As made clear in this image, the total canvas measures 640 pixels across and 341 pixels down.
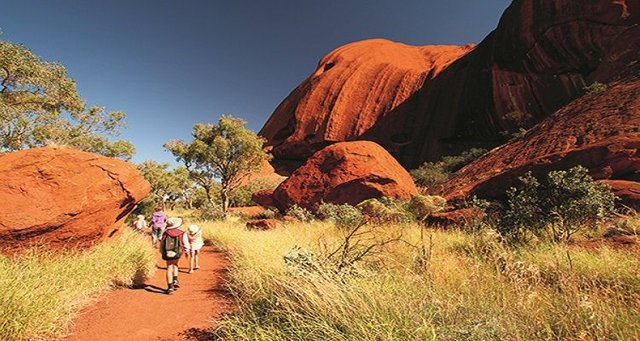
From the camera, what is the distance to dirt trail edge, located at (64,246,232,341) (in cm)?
448

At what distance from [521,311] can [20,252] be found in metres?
7.42

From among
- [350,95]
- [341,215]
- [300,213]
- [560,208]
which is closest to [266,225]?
[300,213]

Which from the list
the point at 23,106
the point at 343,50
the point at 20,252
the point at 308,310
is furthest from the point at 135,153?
the point at 343,50

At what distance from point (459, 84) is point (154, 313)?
40.5 m

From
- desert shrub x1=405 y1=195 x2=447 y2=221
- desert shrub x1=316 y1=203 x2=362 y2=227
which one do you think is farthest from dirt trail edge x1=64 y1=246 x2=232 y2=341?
desert shrub x1=405 y1=195 x2=447 y2=221

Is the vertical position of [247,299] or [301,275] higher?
[301,275]

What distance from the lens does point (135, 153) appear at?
29.5 metres

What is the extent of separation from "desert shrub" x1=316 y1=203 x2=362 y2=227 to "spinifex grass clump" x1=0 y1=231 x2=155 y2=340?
19.9ft

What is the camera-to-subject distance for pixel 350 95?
156 feet

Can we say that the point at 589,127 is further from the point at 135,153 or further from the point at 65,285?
the point at 135,153

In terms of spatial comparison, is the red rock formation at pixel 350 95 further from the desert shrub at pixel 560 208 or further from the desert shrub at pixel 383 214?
the desert shrub at pixel 560 208

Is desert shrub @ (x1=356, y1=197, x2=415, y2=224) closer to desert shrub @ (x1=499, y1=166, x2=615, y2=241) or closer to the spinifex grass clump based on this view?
desert shrub @ (x1=499, y1=166, x2=615, y2=241)

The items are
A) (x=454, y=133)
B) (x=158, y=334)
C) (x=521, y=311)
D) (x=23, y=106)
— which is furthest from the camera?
(x=454, y=133)

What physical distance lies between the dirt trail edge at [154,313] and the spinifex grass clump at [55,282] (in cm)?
24
